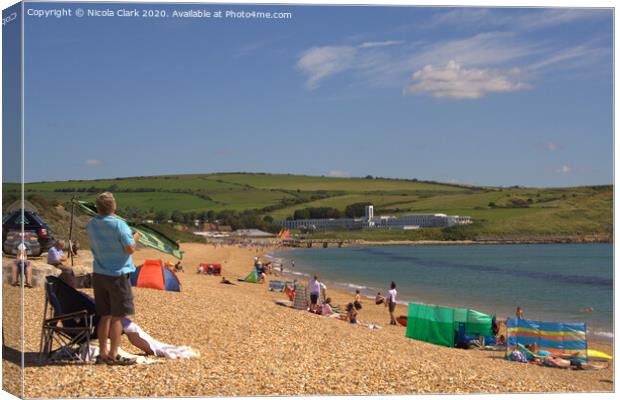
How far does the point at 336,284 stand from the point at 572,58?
2273cm

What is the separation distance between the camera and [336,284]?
30.0 meters

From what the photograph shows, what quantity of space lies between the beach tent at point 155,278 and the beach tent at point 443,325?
4.34m

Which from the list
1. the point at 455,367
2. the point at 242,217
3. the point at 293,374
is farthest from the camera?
the point at 242,217

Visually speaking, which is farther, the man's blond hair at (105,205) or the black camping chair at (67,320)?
the black camping chair at (67,320)

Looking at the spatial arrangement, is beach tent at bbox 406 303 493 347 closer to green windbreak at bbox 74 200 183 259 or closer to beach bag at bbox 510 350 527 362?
beach bag at bbox 510 350 527 362

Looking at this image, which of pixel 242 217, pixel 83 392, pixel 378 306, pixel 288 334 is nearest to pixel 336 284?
pixel 378 306

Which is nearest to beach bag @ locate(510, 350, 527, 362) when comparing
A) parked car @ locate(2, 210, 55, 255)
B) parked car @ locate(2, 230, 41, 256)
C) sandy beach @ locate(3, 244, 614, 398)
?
sandy beach @ locate(3, 244, 614, 398)

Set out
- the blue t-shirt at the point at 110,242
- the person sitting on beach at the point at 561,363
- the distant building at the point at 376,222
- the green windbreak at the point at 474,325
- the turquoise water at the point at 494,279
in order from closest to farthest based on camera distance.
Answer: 1. the blue t-shirt at the point at 110,242
2. the person sitting on beach at the point at 561,363
3. the green windbreak at the point at 474,325
4. the distant building at the point at 376,222
5. the turquoise water at the point at 494,279

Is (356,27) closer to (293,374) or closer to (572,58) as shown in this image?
(572,58)

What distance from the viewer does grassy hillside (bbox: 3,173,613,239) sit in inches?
328

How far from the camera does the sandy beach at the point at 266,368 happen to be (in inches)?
282

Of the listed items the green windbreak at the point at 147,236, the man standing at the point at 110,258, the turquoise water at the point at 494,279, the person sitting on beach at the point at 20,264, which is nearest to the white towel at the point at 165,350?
the man standing at the point at 110,258

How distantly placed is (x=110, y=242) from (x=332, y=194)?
698 cm

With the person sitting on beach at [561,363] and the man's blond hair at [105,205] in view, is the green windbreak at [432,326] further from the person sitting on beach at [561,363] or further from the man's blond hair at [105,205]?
the man's blond hair at [105,205]
